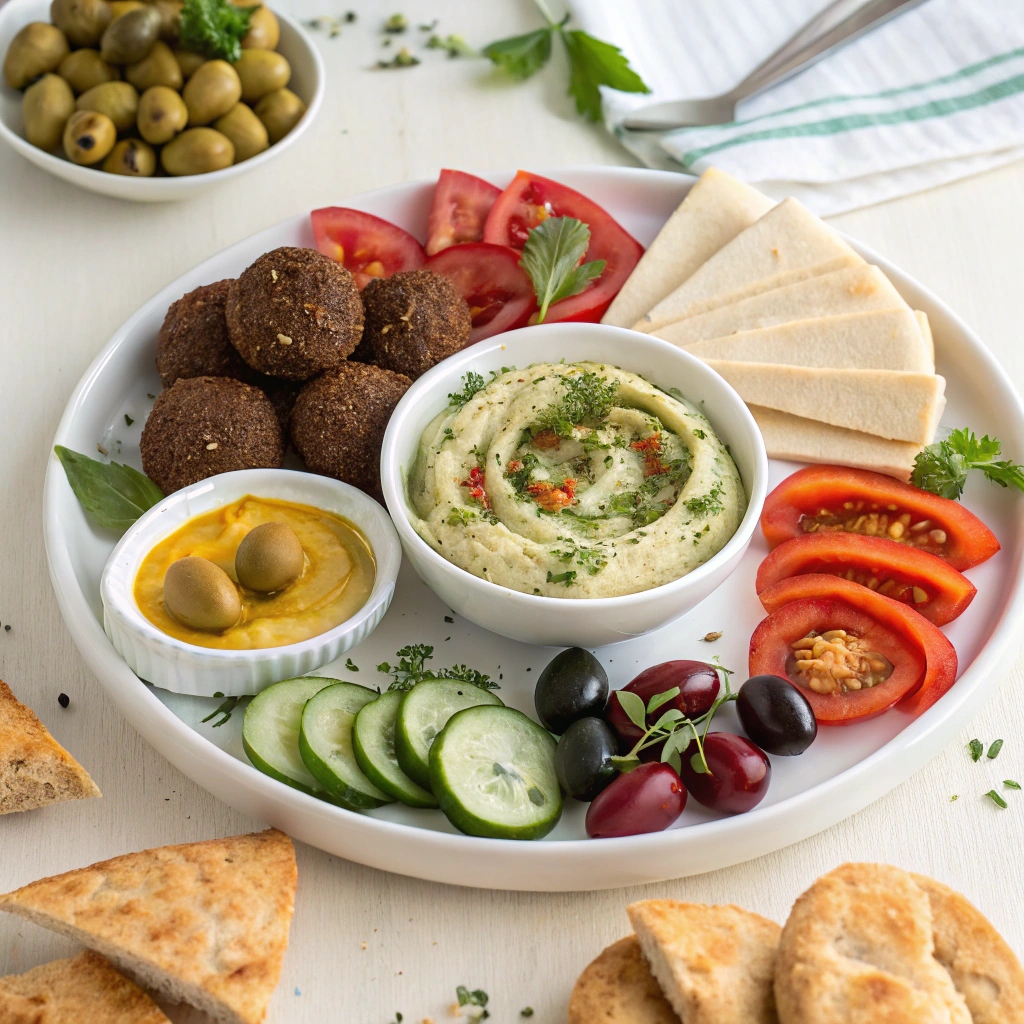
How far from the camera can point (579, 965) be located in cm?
316

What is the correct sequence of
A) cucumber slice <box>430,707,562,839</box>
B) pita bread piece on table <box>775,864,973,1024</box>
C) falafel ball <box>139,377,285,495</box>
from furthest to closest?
falafel ball <box>139,377,285,495</box> < cucumber slice <box>430,707,562,839</box> < pita bread piece on table <box>775,864,973,1024</box>

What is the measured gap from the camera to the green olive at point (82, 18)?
538 cm

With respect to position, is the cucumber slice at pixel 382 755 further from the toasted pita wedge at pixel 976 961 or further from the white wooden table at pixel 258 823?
the toasted pita wedge at pixel 976 961

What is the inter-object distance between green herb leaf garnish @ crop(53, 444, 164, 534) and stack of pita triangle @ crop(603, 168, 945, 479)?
81.1 inches

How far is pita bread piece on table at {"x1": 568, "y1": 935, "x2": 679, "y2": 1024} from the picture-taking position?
277 centimetres

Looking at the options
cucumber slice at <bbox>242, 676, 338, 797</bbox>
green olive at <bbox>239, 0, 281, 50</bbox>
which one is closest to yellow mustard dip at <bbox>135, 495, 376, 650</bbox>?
cucumber slice at <bbox>242, 676, 338, 797</bbox>

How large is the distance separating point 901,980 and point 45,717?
2768 mm

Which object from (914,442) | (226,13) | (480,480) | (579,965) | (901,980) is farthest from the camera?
(226,13)

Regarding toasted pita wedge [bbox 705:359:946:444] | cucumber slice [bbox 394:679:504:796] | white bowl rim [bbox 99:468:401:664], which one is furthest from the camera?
toasted pita wedge [bbox 705:359:946:444]

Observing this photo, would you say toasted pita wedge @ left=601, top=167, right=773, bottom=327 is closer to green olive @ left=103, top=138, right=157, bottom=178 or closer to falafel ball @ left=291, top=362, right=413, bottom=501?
falafel ball @ left=291, top=362, right=413, bottom=501

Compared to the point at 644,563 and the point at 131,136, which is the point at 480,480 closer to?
the point at 644,563

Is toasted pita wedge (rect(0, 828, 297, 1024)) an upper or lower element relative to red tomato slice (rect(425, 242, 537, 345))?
lower

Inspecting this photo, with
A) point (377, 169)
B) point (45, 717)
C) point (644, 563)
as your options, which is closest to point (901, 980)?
point (644, 563)

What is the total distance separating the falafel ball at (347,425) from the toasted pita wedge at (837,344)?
4.37ft
